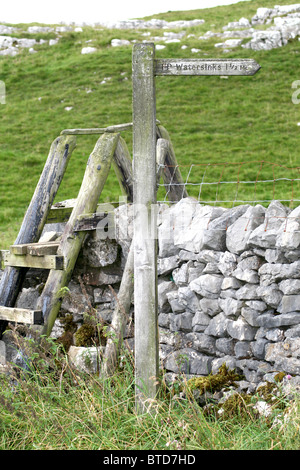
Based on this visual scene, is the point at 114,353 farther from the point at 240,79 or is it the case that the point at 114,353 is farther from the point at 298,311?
the point at 240,79

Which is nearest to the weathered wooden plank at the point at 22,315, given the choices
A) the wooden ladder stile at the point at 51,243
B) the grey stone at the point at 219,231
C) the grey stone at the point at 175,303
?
the wooden ladder stile at the point at 51,243

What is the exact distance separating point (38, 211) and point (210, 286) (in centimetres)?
214

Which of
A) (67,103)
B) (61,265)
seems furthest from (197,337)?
(67,103)

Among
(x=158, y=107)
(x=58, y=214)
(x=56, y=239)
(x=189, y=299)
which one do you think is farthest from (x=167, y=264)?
(x=158, y=107)

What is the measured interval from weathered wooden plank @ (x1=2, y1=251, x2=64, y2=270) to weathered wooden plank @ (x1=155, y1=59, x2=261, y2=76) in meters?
2.35

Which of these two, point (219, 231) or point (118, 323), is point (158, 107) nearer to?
point (219, 231)

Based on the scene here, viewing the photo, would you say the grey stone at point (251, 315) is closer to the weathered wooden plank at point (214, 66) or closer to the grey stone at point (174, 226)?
the grey stone at point (174, 226)

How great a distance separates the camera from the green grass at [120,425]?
3691 millimetres

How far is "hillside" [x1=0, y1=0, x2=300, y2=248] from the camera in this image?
608 inches

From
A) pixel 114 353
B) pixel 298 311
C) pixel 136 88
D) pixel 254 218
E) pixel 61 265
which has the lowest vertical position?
pixel 114 353

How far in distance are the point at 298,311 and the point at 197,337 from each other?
104 centimetres

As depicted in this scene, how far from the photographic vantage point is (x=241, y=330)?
4.83m

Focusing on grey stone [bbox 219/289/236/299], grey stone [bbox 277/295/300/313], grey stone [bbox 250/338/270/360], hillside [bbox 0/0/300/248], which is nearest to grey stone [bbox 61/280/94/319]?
grey stone [bbox 219/289/236/299]
